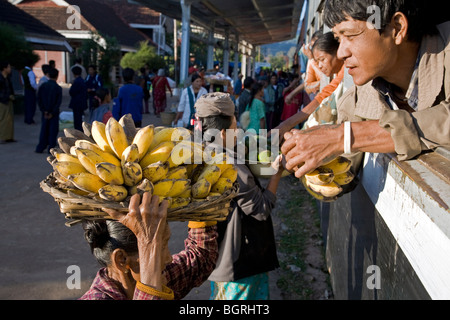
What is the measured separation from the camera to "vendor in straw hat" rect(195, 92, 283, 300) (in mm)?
2760

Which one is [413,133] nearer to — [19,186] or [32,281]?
[32,281]

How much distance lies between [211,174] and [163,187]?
0.86ft

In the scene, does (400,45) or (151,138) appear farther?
(400,45)

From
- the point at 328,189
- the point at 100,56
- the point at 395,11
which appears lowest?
the point at 328,189

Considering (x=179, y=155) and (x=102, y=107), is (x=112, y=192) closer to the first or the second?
(x=179, y=155)

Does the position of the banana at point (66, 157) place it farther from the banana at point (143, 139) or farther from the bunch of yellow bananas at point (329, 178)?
the bunch of yellow bananas at point (329, 178)

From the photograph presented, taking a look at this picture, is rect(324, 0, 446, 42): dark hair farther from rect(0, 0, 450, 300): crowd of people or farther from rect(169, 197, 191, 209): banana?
rect(169, 197, 191, 209): banana

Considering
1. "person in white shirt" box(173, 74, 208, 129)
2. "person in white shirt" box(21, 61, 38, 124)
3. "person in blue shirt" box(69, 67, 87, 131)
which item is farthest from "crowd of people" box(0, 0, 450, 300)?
"person in white shirt" box(21, 61, 38, 124)

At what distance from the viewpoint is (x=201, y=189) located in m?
1.65

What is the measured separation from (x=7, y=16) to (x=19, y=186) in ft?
51.3

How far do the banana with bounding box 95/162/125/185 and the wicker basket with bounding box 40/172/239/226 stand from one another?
0.08 m

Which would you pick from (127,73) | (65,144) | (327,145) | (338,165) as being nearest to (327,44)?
(338,165)

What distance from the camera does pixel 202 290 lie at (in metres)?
4.18

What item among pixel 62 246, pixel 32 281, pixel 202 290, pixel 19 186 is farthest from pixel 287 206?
pixel 19 186
